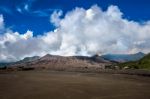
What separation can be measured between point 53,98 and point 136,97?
10.3 meters

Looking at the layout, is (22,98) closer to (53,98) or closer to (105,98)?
(53,98)

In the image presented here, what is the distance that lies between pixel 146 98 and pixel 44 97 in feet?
40.2

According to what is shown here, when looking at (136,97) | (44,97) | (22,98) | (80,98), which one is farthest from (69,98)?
(136,97)

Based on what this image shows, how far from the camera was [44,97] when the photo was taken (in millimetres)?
27484

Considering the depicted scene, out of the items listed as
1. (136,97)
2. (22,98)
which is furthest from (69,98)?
(136,97)

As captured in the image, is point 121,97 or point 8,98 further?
point 121,97

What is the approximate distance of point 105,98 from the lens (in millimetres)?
27781

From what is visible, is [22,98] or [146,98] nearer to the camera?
[22,98]

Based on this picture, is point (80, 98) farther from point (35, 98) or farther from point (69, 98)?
point (35, 98)

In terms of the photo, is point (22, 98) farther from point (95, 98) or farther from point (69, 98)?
point (95, 98)

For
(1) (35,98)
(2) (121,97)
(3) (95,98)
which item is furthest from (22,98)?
(2) (121,97)

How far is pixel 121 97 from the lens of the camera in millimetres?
28766

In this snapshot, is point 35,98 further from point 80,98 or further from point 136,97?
point 136,97

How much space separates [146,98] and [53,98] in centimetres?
1122
